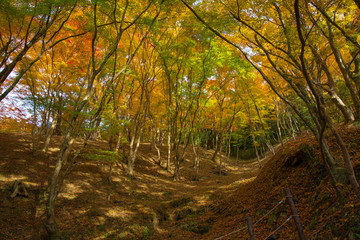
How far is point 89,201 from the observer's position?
26.1 feet

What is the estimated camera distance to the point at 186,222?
23.6 ft

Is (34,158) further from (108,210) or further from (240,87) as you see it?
(240,87)

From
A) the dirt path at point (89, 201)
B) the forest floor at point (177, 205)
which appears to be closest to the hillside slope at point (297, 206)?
the forest floor at point (177, 205)

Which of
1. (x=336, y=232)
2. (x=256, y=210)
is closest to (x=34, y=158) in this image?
(x=256, y=210)

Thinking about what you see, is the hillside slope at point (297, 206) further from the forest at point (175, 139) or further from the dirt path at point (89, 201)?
the dirt path at point (89, 201)

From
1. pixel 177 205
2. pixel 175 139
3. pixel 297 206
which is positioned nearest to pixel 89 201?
pixel 177 205

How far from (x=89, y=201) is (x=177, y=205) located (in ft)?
13.3

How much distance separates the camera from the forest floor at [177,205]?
13.0 ft

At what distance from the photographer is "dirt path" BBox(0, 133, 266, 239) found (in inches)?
236

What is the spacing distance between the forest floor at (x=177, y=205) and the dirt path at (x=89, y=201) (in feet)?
0.09

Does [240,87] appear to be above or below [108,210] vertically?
above

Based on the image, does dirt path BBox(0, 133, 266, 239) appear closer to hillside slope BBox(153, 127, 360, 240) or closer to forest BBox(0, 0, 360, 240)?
forest BBox(0, 0, 360, 240)

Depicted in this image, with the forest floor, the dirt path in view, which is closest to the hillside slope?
the forest floor

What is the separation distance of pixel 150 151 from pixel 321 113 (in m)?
16.6
